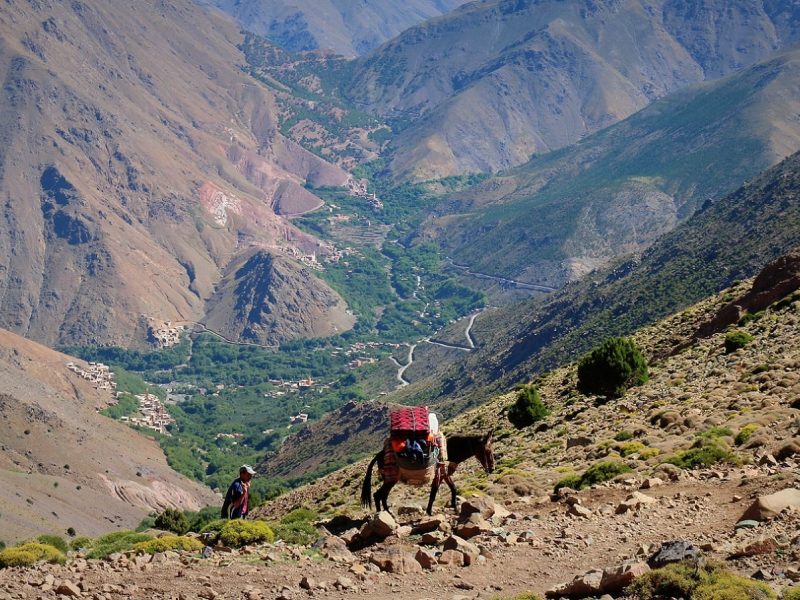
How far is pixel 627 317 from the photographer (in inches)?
6570

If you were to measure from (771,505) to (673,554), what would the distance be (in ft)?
14.9

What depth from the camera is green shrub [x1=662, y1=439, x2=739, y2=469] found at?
34.2m

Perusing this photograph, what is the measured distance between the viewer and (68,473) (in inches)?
5999

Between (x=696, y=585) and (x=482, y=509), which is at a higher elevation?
(x=696, y=585)

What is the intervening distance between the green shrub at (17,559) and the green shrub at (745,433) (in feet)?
76.0

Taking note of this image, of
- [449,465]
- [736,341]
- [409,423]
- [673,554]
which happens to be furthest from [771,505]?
[736,341]

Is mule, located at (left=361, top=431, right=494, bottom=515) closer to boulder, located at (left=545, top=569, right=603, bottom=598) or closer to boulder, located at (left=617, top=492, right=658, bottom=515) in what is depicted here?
boulder, located at (left=617, top=492, right=658, bottom=515)

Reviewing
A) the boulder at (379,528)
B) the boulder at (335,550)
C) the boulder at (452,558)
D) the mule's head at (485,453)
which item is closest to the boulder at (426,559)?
the boulder at (452,558)

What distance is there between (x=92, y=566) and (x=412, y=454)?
940cm

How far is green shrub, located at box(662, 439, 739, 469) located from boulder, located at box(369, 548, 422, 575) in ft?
40.0

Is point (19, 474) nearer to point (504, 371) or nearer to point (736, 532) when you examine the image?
point (504, 371)

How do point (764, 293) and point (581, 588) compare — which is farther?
point (764, 293)

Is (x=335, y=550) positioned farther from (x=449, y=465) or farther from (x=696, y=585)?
(x=696, y=585)

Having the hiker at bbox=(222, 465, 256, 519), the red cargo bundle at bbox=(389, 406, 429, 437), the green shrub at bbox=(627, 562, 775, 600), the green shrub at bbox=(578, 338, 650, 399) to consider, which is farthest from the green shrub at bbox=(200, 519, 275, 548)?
the green shrub at bbox=(578, 338, 650, 399)
